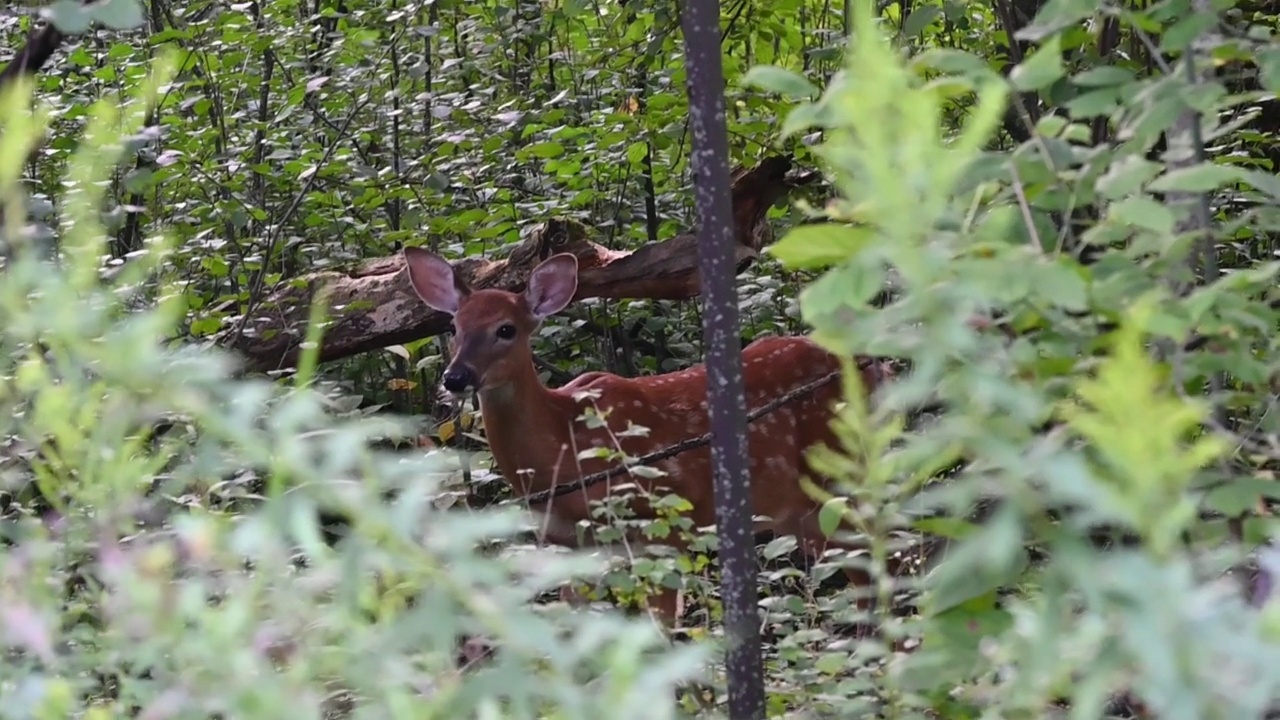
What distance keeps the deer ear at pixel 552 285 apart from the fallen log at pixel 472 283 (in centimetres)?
15

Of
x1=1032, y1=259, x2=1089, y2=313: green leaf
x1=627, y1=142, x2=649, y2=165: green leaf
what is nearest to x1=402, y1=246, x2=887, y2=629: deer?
x1=627, y1=142, x2=649, y2=165: green leaf

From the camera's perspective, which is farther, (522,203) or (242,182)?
(522,203)

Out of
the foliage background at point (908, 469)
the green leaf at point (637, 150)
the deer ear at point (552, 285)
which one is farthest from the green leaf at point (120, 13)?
the green leaf at point (637, 150)

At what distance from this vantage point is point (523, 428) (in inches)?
203

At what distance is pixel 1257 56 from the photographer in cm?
198

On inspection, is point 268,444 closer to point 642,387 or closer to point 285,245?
point 642,387

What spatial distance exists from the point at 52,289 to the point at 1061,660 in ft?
2.70

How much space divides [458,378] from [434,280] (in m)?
0.39

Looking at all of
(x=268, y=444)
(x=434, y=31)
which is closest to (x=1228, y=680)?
(x=268, y=444)

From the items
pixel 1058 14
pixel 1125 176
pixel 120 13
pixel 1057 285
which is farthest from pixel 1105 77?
pixel 120 13

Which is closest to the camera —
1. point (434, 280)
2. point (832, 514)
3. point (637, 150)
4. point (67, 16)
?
point (67, 16)

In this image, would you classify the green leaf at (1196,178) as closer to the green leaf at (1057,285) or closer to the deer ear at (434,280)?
the green leaf at (1057,285)

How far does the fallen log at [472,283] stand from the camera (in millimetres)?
5059

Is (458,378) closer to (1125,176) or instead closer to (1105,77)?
(1105,77)
